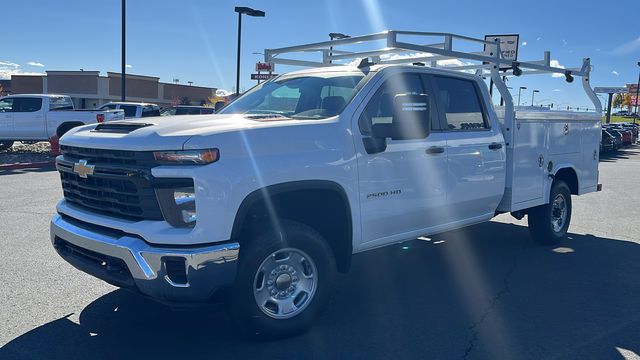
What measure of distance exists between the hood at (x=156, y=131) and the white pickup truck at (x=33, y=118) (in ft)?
48.7

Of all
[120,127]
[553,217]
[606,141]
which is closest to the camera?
[120,127]

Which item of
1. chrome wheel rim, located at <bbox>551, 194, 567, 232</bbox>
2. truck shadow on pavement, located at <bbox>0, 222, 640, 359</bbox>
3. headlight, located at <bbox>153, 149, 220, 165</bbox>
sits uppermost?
headlight, located at <bbox>153, 149, 220, 165</bbox>

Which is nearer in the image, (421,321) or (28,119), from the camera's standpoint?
(421,321)

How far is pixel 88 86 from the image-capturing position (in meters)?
52.9

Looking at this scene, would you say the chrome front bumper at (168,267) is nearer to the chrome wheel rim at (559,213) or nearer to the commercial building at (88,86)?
the chrome wheel rim at (559,213)

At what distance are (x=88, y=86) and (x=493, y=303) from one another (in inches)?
2133

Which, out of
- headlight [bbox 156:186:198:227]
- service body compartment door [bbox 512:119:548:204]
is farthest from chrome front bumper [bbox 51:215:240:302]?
service body compartment door [bbox 512:119:548:204]

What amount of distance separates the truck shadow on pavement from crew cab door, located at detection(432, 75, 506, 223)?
2.57ft

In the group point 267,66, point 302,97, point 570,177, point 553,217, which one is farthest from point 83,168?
point 570,177

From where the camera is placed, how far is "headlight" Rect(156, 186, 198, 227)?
11.6 feet

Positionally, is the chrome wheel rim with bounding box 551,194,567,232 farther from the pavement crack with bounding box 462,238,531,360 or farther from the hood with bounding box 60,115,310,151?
the hood with bounding box 60,115,310,151

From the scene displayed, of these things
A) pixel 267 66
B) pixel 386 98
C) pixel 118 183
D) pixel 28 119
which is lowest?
pixel 118 183

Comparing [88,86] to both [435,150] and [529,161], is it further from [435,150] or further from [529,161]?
[435,150]

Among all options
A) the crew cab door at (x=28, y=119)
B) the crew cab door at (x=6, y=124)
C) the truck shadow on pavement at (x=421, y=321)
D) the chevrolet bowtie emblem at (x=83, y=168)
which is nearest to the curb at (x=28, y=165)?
the crew cab door at (x=28, y=119)
